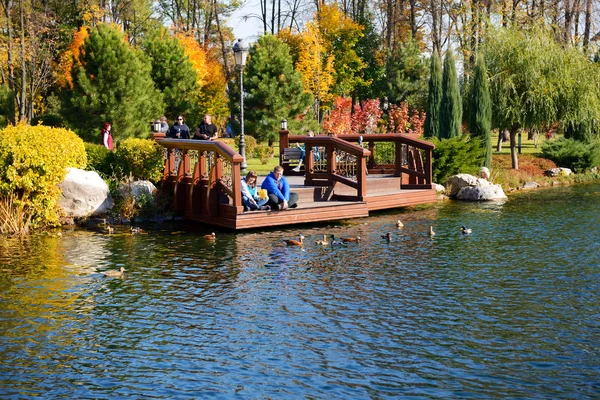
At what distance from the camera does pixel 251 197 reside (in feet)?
63.2

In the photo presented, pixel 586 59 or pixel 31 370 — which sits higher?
pixel 586 59

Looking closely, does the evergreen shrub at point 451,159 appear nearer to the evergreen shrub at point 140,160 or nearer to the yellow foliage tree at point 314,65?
the evergreen shrub at point 140,160

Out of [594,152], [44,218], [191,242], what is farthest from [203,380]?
[594,152]

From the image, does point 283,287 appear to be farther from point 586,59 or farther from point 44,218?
point 586,59

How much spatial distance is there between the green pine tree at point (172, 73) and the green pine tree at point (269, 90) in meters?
4.36

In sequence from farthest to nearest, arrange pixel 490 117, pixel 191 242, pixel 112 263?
1. pixel 490 117
2. pixel 191 242
3. pixel 112 263

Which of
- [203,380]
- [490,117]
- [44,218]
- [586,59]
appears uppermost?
[586,59]

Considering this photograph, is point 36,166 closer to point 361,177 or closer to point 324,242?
point 324,242

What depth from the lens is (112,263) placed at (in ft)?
50.2

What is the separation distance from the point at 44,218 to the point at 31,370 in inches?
430

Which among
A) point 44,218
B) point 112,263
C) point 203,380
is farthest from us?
point 44,218

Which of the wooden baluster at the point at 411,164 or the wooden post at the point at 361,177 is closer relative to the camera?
the wooden post at the point at 361,177

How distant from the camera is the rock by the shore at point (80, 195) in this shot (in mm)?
20062

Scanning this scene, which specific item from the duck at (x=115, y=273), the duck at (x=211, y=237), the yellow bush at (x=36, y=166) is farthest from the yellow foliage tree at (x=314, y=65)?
the duck at (x=115, y=273)
